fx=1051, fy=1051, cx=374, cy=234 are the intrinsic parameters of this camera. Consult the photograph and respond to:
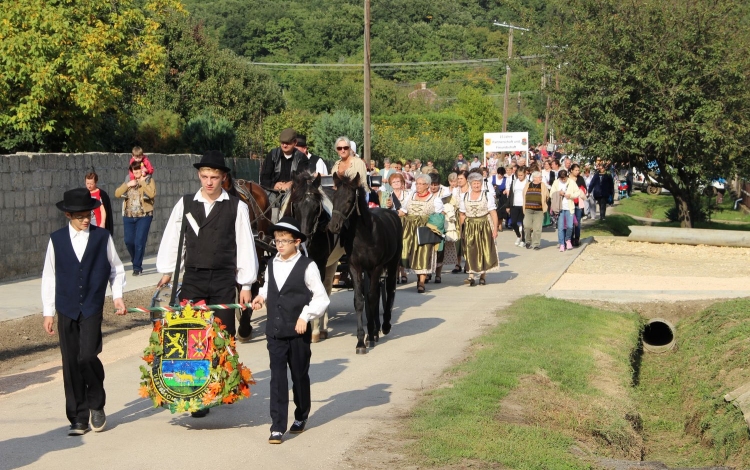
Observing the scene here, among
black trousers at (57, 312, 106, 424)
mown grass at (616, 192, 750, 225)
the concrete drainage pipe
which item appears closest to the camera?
black trousers at (57, 312, 106, 424)

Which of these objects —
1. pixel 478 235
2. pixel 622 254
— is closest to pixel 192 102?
pixel 622 254

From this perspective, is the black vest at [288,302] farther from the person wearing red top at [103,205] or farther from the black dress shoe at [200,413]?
the person wearing red top at [103,205]

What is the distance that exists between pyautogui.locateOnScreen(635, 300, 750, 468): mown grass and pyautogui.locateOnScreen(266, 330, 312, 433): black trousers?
3.79 metres

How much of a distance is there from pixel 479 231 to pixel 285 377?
438 inches

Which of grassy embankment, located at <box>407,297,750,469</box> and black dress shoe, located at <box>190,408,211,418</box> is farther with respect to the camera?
black dress shoe, located at <box>190,408,211,418</box>

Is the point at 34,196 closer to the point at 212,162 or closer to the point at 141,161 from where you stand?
the point at 141,161

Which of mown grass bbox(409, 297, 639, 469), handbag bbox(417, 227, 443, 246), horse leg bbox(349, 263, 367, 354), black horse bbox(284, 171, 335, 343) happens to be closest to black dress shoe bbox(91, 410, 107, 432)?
mown grass bbox(409, 297, 639, 469)

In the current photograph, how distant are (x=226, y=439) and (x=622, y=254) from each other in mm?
17406

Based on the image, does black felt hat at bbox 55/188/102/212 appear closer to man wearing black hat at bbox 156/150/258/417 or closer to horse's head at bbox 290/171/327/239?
man wearing black hat at bbox 156/150/258/417

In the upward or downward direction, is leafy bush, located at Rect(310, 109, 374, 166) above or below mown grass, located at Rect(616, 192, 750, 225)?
above

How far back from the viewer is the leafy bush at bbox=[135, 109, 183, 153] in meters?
30.0

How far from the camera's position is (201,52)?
45.1 meters

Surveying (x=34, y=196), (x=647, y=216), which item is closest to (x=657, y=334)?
(x=34, y=196)

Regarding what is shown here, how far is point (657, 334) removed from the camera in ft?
52.5
